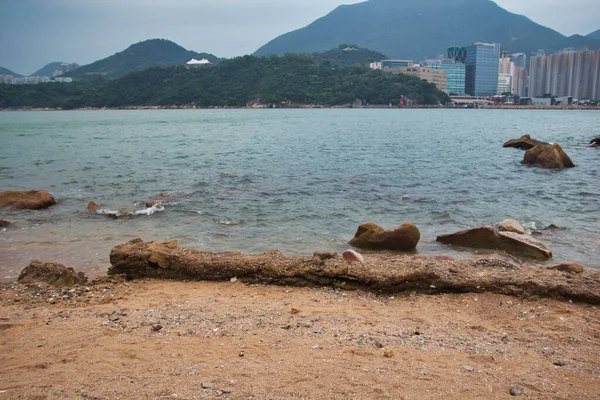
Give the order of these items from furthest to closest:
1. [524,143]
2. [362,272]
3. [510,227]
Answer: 1. [524,143]
2. [510,227]
3. [362,272]

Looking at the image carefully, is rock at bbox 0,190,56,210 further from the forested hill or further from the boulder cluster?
the forested hill

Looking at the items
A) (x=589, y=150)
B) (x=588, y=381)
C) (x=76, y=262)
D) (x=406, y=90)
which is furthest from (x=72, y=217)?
(x=406, y=90)

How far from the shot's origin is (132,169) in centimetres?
2681

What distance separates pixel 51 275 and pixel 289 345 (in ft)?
17.2

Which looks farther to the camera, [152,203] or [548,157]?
[548,157]

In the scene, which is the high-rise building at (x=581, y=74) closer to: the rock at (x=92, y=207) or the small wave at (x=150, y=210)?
the small wave at (x=150, y=210)

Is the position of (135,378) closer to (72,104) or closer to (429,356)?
(429,356)

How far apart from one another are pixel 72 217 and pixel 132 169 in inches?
478

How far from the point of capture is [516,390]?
15.4 feet

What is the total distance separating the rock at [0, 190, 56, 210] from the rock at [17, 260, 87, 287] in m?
8.54

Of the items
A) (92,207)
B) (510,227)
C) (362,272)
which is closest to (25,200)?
(92,207)

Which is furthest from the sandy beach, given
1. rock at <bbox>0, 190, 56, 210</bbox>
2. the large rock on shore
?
rock at <bbox>0, 190, 56, 210</bbox>

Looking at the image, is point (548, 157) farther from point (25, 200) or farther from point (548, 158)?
point (25, 200)

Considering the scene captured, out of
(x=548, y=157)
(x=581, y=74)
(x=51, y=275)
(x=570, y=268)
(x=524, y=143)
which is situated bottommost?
(x=524, y=143)
